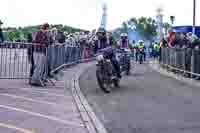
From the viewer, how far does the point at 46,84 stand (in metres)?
16.2

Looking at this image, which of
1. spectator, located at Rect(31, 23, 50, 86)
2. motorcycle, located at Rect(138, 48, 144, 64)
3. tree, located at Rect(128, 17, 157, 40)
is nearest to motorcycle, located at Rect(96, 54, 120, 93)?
spectator, located at Rect(31, 23, 50, 86)

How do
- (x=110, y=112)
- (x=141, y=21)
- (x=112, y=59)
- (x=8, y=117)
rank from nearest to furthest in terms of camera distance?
(x=8, y=117) < (x=110, y=112) < (x=112, y=59) < (x=141, y=21)

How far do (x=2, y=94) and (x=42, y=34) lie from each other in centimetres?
353

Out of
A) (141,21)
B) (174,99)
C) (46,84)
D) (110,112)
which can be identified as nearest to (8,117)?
(110,112)

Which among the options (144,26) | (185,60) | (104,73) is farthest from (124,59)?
(144,26)

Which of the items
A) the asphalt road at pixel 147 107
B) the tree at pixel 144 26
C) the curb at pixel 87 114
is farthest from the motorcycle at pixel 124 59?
the tree at pixel 144 26

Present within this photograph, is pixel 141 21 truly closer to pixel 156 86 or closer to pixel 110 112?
pixel 156 86

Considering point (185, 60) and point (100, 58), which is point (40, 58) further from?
point (185, 60)

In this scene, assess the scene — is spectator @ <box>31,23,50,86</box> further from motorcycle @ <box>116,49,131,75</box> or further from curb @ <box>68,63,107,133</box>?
motorcycle @ <box>116,49,131,75</box>

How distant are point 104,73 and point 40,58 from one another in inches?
84.7

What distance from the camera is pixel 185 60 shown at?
20641 millimetres

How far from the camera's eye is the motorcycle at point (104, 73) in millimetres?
A: 14617

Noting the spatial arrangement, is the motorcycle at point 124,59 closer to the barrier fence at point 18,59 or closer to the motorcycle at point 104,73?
the barrier fence at point 18,59

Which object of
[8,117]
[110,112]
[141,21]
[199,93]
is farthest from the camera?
[141,21]
